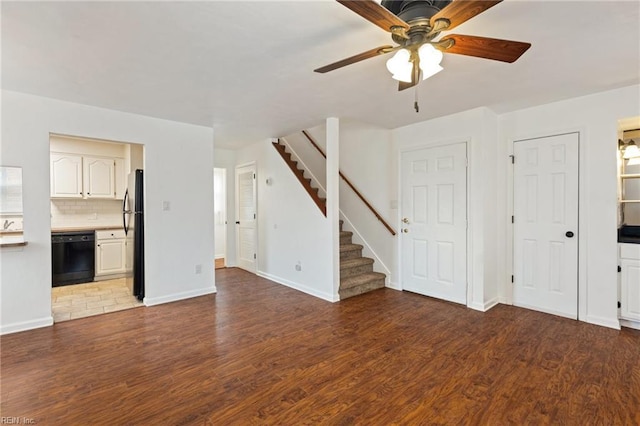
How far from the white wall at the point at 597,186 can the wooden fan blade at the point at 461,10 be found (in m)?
2.75

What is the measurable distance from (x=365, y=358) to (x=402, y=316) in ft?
3.63

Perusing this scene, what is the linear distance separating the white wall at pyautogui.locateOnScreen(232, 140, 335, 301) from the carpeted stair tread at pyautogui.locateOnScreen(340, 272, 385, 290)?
11.3 inches

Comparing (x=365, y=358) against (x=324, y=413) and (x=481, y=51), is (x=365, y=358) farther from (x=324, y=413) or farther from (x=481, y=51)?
(x=481, y=51)

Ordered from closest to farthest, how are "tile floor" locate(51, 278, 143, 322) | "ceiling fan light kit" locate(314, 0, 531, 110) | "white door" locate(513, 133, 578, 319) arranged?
"ceiling fan light kit" locate(314, 0, 531, 110) < "white door" locate(513, 133, 578, 319) < "tile floor" locate(51, 278, 143, 322)

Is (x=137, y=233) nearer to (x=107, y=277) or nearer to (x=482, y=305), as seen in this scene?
(x=107, y=277)

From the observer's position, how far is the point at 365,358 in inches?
101

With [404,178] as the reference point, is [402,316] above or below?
below

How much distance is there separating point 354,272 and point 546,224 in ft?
8.37

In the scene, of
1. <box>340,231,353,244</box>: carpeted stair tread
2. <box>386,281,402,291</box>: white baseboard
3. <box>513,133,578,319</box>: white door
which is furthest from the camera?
<box>340,231,353,244</box>: carpeted stair tread

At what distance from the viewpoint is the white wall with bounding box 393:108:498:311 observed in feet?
12.0

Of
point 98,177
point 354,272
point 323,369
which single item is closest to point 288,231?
point 354,272

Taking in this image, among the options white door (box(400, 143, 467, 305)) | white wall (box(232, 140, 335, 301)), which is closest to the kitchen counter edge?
white wall (box(232, 140, 335, 301))

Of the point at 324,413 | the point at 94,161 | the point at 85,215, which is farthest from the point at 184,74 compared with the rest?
the point at 85,215

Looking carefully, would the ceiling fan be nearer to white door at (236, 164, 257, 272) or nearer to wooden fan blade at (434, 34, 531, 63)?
wooden fan blade at (434, 34, 531, 63)
